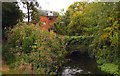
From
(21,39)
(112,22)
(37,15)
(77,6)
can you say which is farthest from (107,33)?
(77,6)

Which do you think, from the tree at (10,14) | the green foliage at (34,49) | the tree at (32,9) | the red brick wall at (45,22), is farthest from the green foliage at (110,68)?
the red brick wall at (45,22)

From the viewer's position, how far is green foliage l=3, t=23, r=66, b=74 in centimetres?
809

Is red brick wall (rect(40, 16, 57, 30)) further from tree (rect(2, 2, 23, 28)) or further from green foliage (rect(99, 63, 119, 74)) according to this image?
green foliage (rect(99, 63, 119, 74))

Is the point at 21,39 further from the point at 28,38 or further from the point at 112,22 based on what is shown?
the point at 112,22

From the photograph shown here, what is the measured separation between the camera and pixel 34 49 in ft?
29.1

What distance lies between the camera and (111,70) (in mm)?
8828

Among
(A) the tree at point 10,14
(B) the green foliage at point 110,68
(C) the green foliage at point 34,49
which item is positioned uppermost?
(A) the tree at point 10,14

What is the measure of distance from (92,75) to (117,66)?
1.13m

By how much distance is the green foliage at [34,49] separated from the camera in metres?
8.09

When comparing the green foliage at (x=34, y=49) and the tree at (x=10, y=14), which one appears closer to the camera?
the green foliage at (x=34, y=49)

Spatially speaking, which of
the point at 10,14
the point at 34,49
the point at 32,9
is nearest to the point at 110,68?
the point at 34,49

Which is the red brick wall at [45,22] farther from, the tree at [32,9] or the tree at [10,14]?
the tree at [10,14]

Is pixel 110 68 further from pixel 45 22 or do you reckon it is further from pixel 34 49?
pixel 45 22

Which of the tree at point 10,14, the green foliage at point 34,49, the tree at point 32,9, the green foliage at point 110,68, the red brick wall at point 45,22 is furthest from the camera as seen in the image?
the red brick wall at point 45,22
